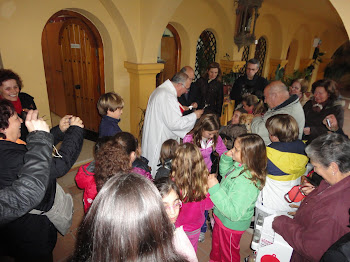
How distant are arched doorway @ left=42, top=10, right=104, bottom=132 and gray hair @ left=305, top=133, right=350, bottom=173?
179 inches

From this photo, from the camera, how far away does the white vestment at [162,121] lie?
3.09m

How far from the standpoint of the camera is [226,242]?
2.19 m

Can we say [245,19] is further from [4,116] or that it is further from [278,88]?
[4,116]

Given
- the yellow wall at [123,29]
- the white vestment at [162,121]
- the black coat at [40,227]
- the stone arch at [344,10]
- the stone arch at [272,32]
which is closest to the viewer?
the black coat at [40,227]

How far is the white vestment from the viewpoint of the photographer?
3088 mm

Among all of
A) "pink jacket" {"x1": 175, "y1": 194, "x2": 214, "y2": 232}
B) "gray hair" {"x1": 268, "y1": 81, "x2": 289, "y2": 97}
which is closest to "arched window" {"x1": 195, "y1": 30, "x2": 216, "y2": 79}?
"gray hair" {"x1": 268, "y1": 81, "x2": 289, "y2": 97}

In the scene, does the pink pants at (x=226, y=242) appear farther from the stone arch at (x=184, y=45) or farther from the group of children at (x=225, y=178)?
the stone arch at (x=184, y=45)

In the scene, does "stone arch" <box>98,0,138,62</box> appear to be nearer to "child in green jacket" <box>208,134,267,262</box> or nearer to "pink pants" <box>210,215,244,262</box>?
"child in green jacket" <box>208,134,267,262</box>

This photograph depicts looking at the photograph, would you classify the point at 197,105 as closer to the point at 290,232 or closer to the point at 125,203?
the point at 290,232

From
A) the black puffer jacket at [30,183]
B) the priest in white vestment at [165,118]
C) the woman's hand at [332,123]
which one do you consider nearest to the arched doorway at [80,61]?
the priest in white vestment at [165,118]

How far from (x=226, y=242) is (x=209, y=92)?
3.06m

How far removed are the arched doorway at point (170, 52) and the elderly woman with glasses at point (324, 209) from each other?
5.37m

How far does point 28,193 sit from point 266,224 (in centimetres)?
186

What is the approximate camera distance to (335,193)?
4.53ft
